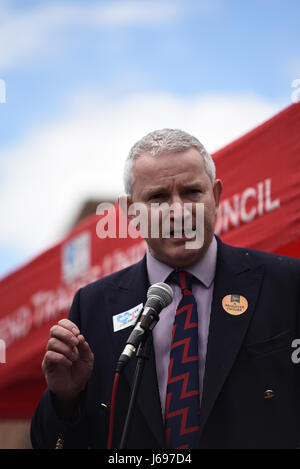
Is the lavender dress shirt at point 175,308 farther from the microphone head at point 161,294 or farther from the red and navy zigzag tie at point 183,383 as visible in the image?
the microphone head at point 161,294

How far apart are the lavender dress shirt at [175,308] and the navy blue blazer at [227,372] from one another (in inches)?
1.2

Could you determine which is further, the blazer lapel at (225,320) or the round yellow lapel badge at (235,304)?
the round yellow lapel badge at (235,304)

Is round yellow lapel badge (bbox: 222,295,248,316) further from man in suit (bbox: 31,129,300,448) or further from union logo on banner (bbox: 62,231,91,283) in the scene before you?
union logo on banner (bbox: 62,231,91,283)

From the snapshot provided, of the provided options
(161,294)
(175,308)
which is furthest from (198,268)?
(161,294)

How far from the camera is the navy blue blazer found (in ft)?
6.00

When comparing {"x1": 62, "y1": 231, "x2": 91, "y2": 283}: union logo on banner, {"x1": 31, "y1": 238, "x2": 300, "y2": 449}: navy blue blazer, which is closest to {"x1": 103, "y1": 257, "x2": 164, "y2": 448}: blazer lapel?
{"x1": 31, "y1": 238, "x2": 300, "y2": 449}: navy blue blazer

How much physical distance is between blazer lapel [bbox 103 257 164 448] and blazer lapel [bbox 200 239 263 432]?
0.15 metres

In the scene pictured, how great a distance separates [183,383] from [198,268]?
1.45 feet

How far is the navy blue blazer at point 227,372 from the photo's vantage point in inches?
72.0

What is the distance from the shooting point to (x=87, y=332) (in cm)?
223

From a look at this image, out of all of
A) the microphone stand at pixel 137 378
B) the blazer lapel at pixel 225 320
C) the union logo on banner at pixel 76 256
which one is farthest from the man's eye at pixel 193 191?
the union logo on banner at pixel 76 256

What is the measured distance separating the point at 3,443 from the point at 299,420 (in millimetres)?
10199
